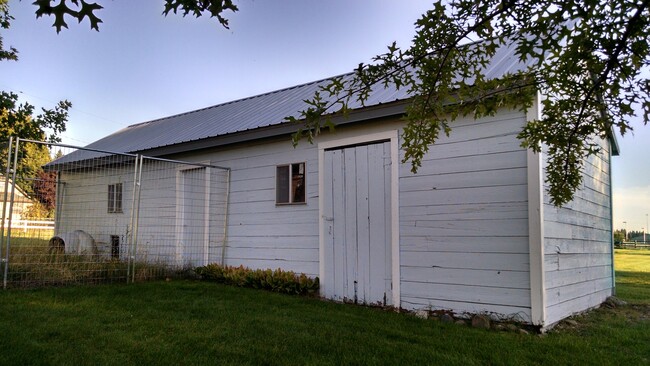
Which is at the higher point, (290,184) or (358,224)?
(290,184)

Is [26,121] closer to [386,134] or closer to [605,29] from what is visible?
[386,134]

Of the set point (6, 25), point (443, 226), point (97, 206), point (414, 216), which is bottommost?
point (443, 226)

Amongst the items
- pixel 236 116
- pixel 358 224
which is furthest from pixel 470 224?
pixel 236 116

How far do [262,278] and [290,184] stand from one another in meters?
1.61

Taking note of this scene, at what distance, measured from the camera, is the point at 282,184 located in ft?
24.9

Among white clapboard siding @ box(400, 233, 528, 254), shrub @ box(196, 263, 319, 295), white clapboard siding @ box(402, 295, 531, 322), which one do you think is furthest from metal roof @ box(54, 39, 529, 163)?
white clapboard siding @ box(402, 295, 531, 322)

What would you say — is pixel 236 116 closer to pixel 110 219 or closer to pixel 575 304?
pixel 110 219

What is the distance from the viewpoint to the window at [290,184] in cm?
727

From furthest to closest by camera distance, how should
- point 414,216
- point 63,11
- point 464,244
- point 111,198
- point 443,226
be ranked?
point 111,198, point 414,216, point 443,226, point 464,244, point 63,11

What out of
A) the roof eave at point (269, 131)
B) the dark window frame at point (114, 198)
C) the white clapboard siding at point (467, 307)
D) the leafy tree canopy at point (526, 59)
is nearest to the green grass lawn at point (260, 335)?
the white clapboard siding at point (467, 307)

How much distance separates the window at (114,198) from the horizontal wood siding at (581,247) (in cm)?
908

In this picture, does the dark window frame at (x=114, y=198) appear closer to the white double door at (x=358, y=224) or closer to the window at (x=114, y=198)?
the window at (x=114, y=198)

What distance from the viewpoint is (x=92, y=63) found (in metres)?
10.5

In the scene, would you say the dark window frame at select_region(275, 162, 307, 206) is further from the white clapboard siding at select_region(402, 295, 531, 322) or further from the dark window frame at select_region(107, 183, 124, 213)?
the dark window frame at select_region(107, 183, 124, 213)
